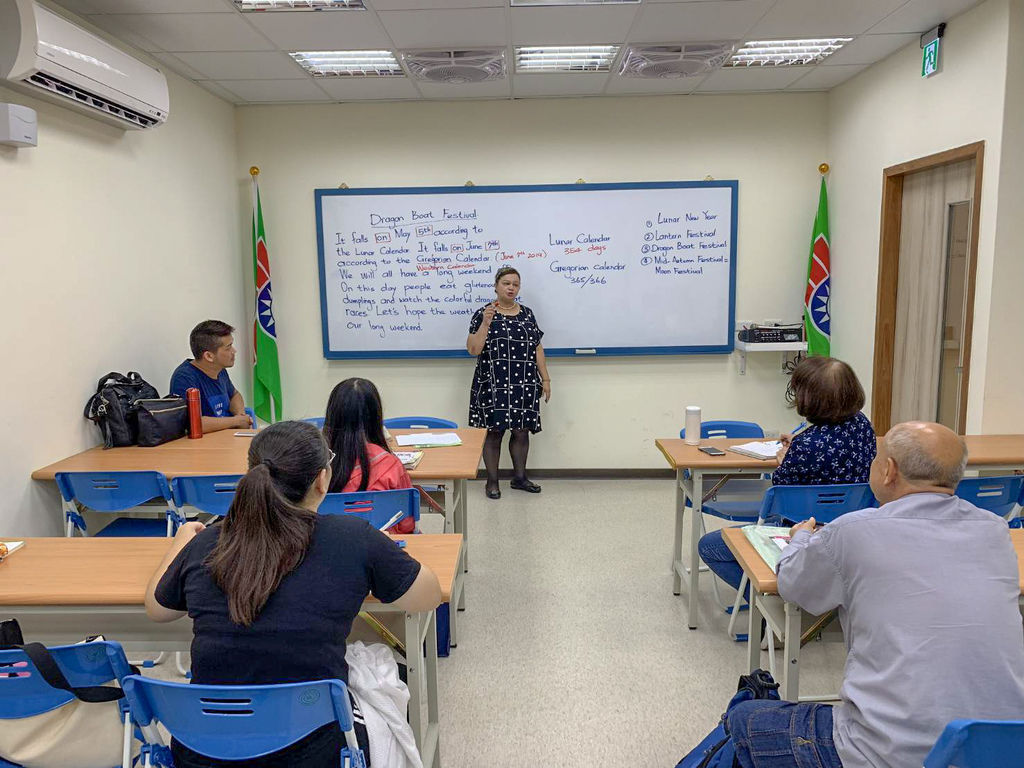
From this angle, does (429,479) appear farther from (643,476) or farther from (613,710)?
(643,476)

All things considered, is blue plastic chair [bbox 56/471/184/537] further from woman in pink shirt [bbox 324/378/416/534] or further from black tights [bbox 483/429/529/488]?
black tights [bbox 483/429/529/488]

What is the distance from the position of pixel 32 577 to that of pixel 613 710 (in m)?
1.86

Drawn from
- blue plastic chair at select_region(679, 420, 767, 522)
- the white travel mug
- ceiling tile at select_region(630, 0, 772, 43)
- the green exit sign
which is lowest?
blue plastic chair at select_region(679, 420, 767, 522)

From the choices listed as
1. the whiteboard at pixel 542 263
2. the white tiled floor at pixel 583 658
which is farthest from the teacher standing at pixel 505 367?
the white tiled floor at pixel 583 658

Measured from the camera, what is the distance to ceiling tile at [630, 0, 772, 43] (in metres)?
3.42

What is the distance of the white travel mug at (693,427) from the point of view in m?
3.49

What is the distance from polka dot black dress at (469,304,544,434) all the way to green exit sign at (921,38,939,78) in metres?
2.66

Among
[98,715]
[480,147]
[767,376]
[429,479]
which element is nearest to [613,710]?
[429,479]

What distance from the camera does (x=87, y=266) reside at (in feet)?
11.4

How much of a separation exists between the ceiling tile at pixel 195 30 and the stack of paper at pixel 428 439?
2.14 meters

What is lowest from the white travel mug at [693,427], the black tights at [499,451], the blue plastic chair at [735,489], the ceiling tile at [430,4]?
the black tights at [499,451]

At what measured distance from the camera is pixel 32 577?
1.94 metres

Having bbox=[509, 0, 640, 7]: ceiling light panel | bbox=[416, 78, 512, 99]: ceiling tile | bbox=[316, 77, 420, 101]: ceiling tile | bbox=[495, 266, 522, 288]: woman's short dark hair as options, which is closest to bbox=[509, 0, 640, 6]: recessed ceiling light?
bbox=[509, 0, 640, 7]: ceiling light panel

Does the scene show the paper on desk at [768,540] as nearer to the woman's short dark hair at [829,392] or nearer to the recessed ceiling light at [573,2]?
the woman's short dark hair at [829,392]
